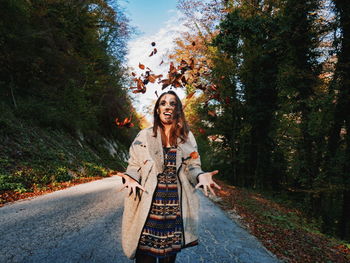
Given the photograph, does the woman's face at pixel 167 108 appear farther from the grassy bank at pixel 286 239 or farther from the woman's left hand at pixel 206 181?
the grassy bank at pixel 286 239

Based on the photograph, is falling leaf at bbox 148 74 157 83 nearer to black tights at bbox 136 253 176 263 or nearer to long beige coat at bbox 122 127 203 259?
long beige coat at bbox 122 127 203 259

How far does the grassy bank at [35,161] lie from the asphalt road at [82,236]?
1.51 m

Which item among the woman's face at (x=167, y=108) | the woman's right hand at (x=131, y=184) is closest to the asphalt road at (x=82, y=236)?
the woman's right hand at (x=131, y=184)

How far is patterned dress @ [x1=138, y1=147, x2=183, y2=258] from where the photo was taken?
1.92 metres

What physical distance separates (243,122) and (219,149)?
267 centimetres

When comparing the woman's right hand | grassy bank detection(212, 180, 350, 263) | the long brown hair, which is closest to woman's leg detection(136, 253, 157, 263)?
the woman's right hand

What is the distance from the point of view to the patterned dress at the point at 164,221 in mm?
1925

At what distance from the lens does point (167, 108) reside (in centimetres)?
223

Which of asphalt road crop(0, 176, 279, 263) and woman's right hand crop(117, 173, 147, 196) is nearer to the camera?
woman's right hand crop(117, 173, 147, 196)

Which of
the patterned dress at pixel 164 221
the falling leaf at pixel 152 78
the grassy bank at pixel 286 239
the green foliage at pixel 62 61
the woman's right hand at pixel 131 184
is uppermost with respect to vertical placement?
the green foliage at pixel 62 61

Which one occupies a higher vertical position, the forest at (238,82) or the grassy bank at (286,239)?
the forest at (238,82)

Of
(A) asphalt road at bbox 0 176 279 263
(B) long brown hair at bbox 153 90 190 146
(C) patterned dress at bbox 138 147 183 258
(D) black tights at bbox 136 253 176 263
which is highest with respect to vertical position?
(B) long brown hair at bbox 153 90 190 146

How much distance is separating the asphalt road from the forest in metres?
2.38

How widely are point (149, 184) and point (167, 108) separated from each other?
788 millimetres
